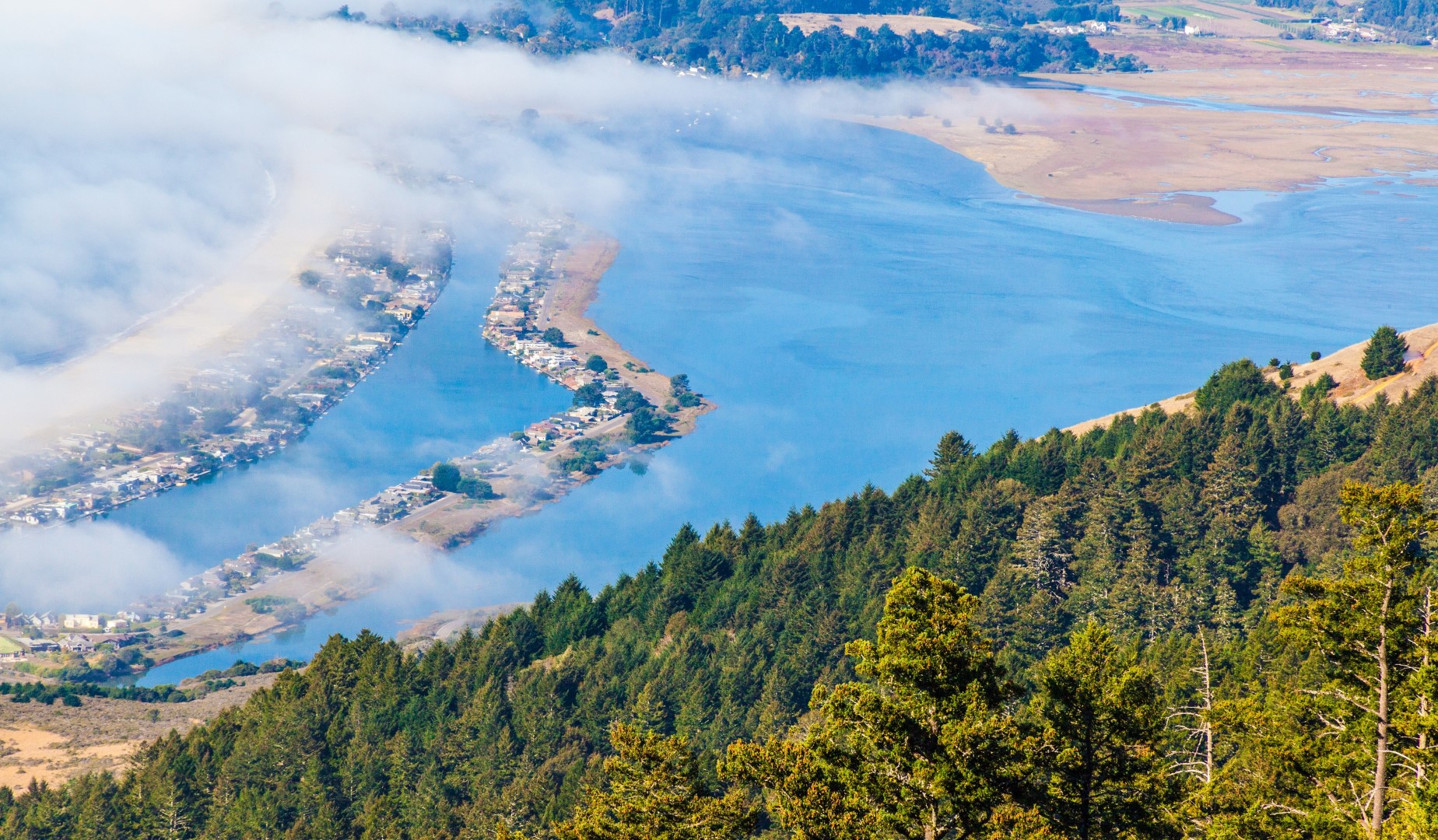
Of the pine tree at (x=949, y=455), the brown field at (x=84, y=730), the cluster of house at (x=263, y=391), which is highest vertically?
the pine tree at (x=949, y=455)

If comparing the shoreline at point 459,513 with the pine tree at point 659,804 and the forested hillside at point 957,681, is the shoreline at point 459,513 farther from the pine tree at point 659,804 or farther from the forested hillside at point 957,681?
the pine tree at point 659,804

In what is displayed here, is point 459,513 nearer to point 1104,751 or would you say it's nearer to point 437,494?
point 437,494

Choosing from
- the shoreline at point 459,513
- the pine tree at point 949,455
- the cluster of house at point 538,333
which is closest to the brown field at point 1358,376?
the pine tree at point 949,455

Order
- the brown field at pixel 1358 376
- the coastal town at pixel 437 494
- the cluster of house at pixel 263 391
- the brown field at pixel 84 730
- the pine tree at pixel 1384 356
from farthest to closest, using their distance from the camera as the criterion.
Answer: the cluster of house at pixel 263 391, the coastal town at pixel 437 494, the pine tree at pixel 1384 356, the brown field at pixel 1358 376, the brown field at pixel 84 730

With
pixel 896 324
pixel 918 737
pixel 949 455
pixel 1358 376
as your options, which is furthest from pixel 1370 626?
pixel 896 324

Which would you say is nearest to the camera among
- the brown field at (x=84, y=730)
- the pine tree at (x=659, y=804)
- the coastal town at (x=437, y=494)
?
the pine tree at (x=659, y=804)

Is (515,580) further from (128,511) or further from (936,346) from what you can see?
(936,346)
